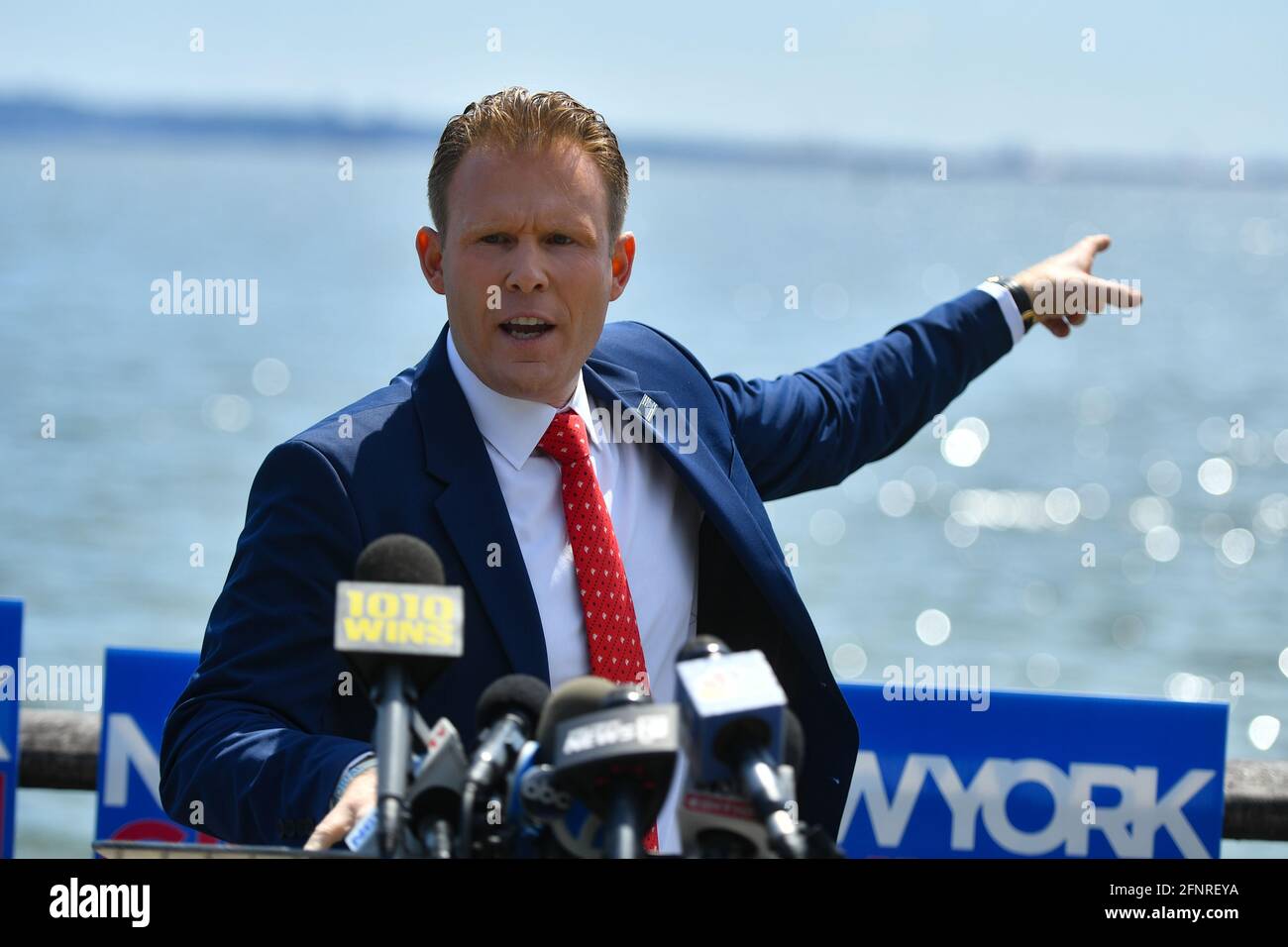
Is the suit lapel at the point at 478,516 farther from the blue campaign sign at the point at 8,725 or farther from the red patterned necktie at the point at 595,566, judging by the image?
the blue campaign sign at the point at 8,725

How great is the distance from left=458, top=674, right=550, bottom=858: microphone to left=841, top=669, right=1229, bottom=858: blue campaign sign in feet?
7.46

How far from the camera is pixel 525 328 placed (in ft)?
9.96

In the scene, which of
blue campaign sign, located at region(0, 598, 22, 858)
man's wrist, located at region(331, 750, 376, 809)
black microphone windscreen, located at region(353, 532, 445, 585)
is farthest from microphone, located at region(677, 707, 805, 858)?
blue campaign sign, located at region(0, 598, 22, 858)

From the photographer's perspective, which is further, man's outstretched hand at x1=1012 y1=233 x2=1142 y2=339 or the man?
man's outstretched hand at x1=1012 y1=233 x2=1142 y2=339

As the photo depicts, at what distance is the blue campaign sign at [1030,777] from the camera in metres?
4.24

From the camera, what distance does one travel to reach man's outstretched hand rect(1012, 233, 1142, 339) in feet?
13.1

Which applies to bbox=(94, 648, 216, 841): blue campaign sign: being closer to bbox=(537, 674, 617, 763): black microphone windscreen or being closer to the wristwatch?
the wristwatch

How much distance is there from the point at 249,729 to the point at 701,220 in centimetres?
7582

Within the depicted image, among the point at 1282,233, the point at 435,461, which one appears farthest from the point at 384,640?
the point at 1282,233

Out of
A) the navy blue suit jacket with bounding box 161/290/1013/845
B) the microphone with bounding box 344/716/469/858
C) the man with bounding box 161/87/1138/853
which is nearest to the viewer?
the microphone with bounding box 344/716/469/858

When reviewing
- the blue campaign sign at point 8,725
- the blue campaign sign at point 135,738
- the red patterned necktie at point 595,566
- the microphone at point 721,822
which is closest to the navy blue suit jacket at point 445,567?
the red patterned necktie at point 595,566

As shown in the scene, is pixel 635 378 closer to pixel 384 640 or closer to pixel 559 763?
pixel 384 640

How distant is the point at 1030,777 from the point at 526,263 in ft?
7.15

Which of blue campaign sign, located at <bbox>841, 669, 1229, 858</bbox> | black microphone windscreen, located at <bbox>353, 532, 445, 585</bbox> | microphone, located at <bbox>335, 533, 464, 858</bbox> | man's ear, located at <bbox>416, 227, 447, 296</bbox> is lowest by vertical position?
blue campaign sign, located at <bbox>841, 669, 1229, 858</bbox>
